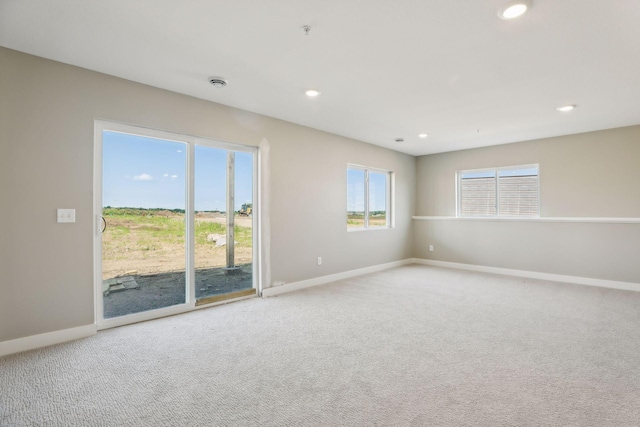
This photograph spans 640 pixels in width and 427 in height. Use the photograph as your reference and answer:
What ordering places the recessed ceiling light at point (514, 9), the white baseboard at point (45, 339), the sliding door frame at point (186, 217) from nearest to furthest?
the recessed ceiling light at point (514, 9)
the white baseboard at point (45, 339)
the sliding door frame at point (186, 217)

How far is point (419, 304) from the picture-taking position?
12.4 feet

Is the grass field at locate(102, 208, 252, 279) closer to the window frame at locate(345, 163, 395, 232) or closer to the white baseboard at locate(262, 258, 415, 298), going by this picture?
the white baseboard at locate(262, 258, 415, 298)

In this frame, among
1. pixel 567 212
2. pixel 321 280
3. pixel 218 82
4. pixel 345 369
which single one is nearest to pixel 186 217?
pixel 218 82

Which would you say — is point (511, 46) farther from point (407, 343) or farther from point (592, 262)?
point (592, 262)

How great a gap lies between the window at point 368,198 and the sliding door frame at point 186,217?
6.26ft

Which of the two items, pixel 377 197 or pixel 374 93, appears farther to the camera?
pixel 377 197

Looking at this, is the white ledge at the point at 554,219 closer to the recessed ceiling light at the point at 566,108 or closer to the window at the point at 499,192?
the window at the point at 499,192

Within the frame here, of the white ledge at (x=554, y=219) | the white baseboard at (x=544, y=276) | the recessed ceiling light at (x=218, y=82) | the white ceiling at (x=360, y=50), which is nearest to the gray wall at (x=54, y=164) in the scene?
the white ceiling at (x=360, y=50)

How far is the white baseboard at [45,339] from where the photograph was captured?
2457 mm

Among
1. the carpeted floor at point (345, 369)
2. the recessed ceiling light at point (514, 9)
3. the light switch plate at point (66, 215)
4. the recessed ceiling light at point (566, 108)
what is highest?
the recessed ceiling light at point (566, 108)

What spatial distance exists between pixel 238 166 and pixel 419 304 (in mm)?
2853

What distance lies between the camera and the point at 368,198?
5.86 meters

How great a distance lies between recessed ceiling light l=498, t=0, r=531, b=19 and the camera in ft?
6.11

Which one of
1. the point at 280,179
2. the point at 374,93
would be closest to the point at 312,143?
the point at 280,179
